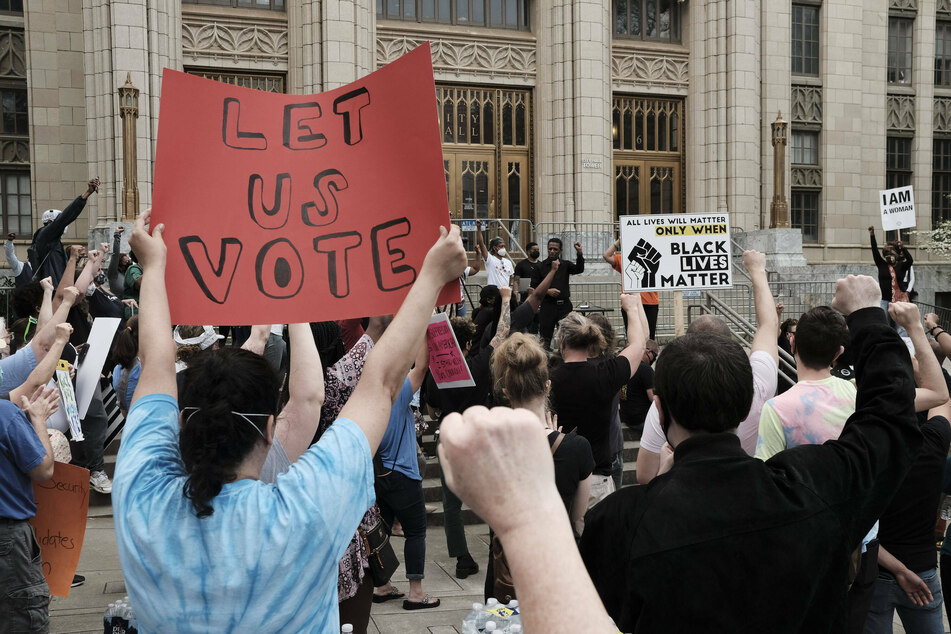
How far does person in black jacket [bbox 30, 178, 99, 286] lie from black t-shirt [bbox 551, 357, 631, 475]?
674 centimetres

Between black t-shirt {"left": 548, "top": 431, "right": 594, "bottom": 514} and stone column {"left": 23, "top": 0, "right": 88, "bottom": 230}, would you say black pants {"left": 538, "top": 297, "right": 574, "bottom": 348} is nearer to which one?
black t-shirt {"left": 548, "top": 431, "right": 594, "bottom": 514}

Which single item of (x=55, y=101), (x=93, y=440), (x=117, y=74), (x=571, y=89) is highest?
(x=571, y=89)

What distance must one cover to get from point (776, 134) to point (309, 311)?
21.4 m

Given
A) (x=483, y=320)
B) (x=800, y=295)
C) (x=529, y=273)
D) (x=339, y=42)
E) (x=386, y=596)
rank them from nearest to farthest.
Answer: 1. (x=386, y=596)
2. (x=483, y=320)
3. (x=529, y=273)
4. (x=800, y=295)
5. (x=339, y=42)

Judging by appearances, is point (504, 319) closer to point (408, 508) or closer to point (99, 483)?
point (408, 508)

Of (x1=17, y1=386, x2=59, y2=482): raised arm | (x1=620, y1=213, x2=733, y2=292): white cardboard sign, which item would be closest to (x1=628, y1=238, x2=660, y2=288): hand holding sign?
(x1=620, y1=213, x2=733, y2=292): white cardboard sign

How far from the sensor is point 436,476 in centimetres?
951

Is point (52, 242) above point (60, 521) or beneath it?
above

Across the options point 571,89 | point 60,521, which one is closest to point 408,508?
point 60,521

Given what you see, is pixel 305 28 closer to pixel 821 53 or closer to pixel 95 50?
pixel 95 50

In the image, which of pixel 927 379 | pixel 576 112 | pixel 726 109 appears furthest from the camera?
pixel 726 109

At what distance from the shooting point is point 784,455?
2.16 m

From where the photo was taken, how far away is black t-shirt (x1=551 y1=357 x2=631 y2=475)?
535cm

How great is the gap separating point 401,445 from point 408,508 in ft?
1.54
